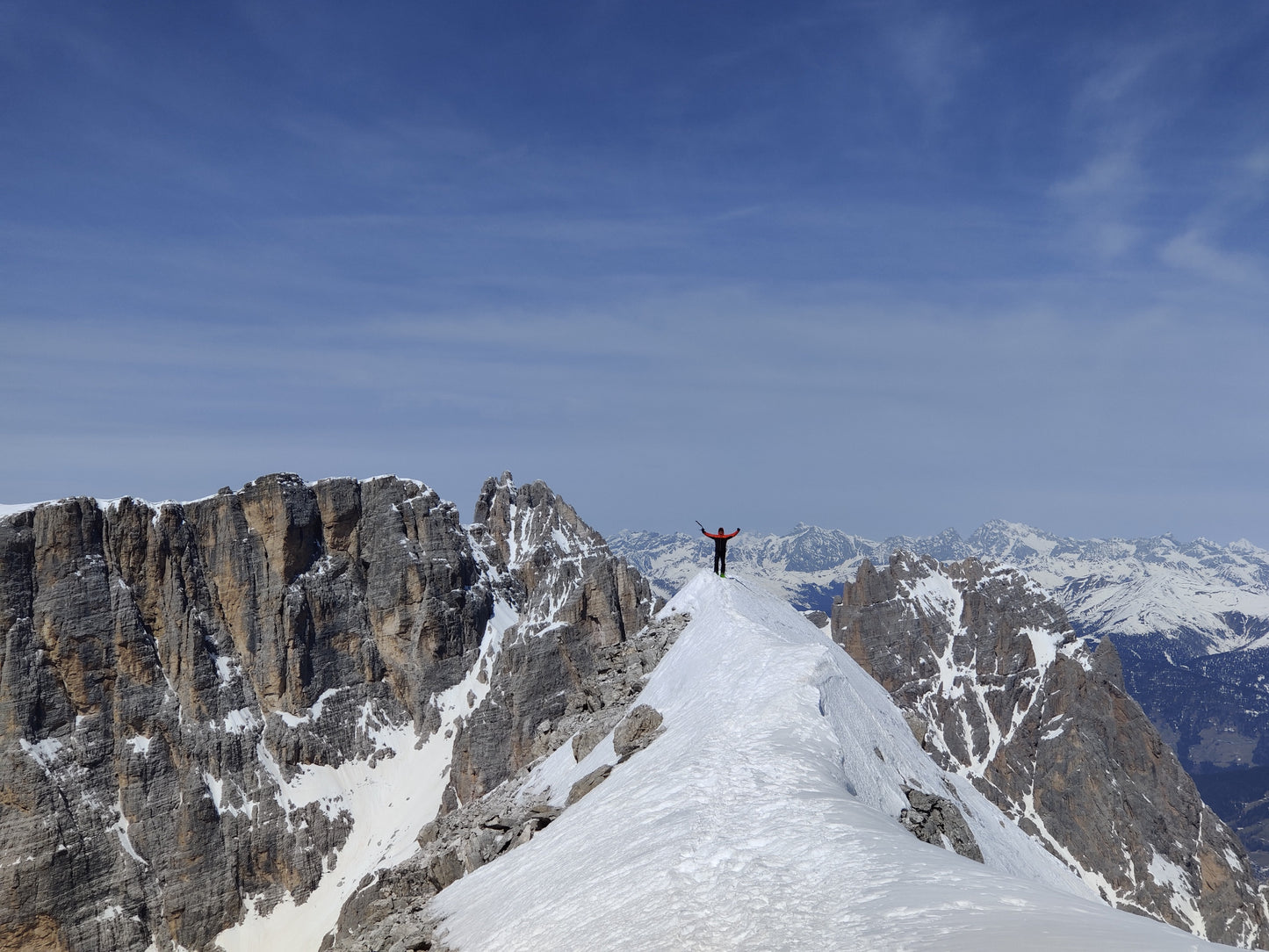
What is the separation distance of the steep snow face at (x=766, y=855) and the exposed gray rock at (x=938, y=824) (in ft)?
3.77

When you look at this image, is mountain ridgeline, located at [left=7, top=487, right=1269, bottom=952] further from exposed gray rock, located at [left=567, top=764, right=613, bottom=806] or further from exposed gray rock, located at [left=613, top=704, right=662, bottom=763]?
exposed gray rock, located at [left=613, top=704, right=662, bottom=763]

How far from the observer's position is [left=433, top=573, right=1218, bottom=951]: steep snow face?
69.7 feet

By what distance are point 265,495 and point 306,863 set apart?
240ft

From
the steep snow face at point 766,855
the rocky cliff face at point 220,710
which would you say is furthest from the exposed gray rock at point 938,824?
the rocky cliff face at point 220,710

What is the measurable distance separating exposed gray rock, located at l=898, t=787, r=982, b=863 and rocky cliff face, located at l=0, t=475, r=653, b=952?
142 meters

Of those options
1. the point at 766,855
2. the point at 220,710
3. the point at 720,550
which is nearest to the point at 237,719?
the point at 220,710

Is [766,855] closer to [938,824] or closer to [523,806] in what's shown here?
[938,824]

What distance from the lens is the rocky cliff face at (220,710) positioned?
485 feet

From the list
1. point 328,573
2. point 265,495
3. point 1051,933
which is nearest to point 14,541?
point 265,495

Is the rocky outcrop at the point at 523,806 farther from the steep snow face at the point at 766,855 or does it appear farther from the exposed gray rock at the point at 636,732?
the steep snow face at the point at 766,855

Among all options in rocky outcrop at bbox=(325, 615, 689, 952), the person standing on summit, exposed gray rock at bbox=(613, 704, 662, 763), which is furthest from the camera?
the person standing on summit

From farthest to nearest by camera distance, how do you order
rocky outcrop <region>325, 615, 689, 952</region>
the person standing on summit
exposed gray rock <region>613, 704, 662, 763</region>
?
the person standing on summit, exposed gray rock <region>613, 704, 662, 763</region>, rocky outcrop <region>325, 615, 689, 952</region>

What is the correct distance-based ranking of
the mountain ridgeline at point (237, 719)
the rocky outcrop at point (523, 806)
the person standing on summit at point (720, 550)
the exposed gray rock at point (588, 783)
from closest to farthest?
the rocky outcrop at point (523, 806) < the exposed gray rock at point (588, 783) < the person standing on summit at point (720, 550) < the mountain ridgeline at point (237, 719)

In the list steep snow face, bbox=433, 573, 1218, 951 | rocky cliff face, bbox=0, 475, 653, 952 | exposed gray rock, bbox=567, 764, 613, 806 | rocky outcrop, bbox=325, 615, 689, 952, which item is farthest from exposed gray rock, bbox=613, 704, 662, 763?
rocky cliff face, bbox=0, 475, 653, 952
